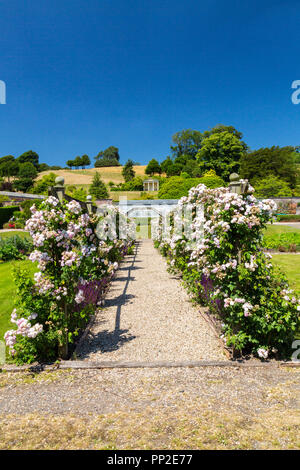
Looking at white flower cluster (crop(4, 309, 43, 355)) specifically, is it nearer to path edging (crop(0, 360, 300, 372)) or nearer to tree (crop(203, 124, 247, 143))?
path edging (crop(0, 360, 300, 372))

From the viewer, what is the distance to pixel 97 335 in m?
4.45

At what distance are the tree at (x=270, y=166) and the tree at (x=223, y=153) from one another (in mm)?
1981

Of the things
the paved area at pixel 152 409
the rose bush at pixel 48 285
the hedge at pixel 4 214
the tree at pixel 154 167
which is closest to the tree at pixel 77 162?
the tree at pixel 154 167

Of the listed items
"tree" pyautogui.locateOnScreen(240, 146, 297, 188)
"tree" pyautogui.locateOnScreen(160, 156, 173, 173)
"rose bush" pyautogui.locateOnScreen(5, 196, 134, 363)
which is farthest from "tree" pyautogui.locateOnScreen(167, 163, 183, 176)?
"rose bush" pyautogui.locateOnScreen(5, 196, 134, 363)

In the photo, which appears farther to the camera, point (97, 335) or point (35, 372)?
point (97, 335)

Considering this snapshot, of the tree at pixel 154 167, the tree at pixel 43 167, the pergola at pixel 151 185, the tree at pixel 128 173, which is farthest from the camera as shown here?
the tree at pixel 43 167

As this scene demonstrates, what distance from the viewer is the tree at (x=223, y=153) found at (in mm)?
46219

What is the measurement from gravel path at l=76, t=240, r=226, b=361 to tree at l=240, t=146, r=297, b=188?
132 feet

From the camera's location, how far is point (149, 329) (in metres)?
4.62

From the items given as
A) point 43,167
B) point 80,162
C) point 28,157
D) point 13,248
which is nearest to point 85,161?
point 80,162

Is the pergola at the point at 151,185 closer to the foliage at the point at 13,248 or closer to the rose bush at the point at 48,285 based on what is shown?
the foliage at the point at 13,248
